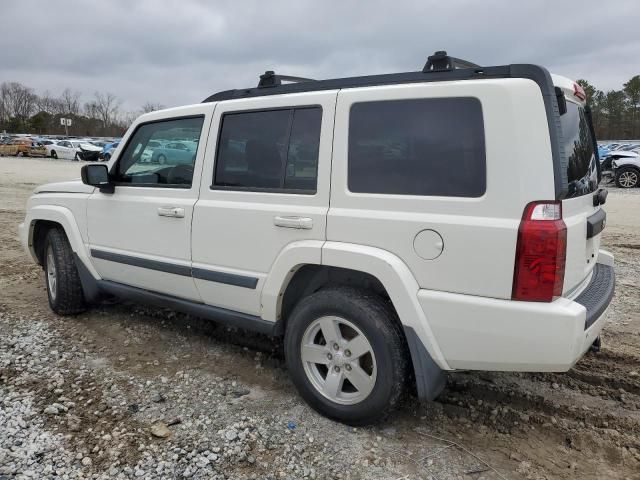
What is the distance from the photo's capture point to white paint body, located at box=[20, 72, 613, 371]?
95.3 inches

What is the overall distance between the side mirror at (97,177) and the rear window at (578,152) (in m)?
3.25

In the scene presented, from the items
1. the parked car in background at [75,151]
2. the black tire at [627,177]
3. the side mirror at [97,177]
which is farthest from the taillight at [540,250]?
the parked car in background at [75,151]

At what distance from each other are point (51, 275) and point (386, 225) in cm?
368

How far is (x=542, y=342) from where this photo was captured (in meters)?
2.42

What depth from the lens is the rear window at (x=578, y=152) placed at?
263 cm

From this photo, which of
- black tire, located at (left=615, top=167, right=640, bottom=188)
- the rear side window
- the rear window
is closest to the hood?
the rear side window

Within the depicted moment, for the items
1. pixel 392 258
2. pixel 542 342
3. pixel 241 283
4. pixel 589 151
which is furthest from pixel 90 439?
pixel 589 151

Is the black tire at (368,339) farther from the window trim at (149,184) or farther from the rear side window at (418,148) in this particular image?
the window trim at (149,184)

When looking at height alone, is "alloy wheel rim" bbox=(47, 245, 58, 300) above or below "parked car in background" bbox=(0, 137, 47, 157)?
below

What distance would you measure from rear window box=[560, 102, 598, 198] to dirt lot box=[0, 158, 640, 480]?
1.38 meters

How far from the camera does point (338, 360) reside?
9.91 ft

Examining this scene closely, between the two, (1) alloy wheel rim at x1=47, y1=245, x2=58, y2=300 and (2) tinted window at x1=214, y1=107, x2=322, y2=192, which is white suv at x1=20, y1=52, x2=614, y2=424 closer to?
(2) tinted window at x1=214, y1=107, x2=322, y2=192

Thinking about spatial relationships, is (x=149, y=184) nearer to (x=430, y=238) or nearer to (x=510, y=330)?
(x=430, y=238)

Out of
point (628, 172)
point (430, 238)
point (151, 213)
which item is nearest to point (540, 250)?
point (430, 238)
